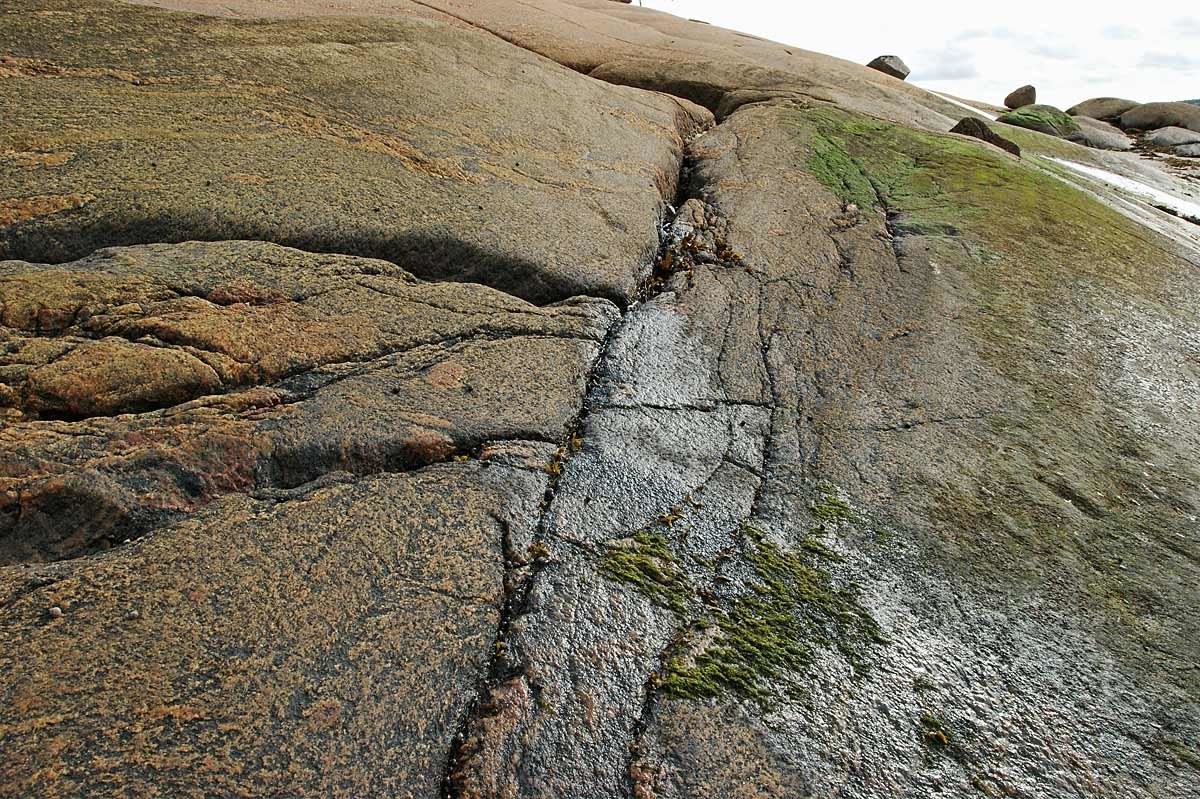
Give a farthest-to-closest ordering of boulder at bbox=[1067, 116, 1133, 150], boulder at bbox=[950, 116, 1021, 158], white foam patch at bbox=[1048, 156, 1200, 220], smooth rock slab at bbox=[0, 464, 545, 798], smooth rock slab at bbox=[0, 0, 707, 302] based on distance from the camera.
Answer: boulder at bbox=[1067, 116, 1133, 150]
white foam patch at bbox=[1048, 156, 1200, 220]
boulder at bbox=[950, 116, 1021, 158]
smooth rock slab at bbox=[0, 0, 707, 302]
smooth rock slab at bbox=[0, 464, 545, 798]

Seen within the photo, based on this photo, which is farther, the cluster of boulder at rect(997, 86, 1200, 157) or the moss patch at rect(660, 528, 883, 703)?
the cluster of boulder at rect(997, 86, 1200, 157)

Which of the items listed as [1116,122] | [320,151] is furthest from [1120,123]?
[320,151]

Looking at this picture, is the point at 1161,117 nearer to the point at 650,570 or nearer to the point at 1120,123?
the point at 1120,123

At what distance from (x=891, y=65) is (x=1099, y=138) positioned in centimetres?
579

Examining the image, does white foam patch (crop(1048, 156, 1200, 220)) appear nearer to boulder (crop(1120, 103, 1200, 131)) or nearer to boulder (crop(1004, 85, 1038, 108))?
boulder (crop(1120, 103, 1200, 131))

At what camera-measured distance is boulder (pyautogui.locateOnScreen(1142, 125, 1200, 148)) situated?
47.4 feet

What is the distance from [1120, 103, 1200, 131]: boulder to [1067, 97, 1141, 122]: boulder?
619mm

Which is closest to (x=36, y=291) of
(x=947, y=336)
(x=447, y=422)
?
(x=447, y=422)

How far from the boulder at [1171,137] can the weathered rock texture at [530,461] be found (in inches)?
474

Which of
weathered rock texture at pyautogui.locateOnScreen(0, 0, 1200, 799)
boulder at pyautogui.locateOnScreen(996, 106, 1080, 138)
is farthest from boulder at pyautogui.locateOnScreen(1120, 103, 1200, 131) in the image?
weathered rock texture at pyautogui.locateOnScreen(0, 0, 1200, 799)

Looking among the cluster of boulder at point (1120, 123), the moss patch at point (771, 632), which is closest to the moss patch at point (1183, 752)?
the moss patch at point (771, 632)

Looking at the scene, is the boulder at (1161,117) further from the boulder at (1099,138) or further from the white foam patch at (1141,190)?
the white foam patch at (1141,190)

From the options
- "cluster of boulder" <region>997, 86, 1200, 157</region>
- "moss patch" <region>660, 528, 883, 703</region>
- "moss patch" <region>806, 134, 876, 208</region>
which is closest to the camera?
"moss patch" <region>660, 528, 883, 703</region>

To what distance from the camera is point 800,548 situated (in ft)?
9.57
